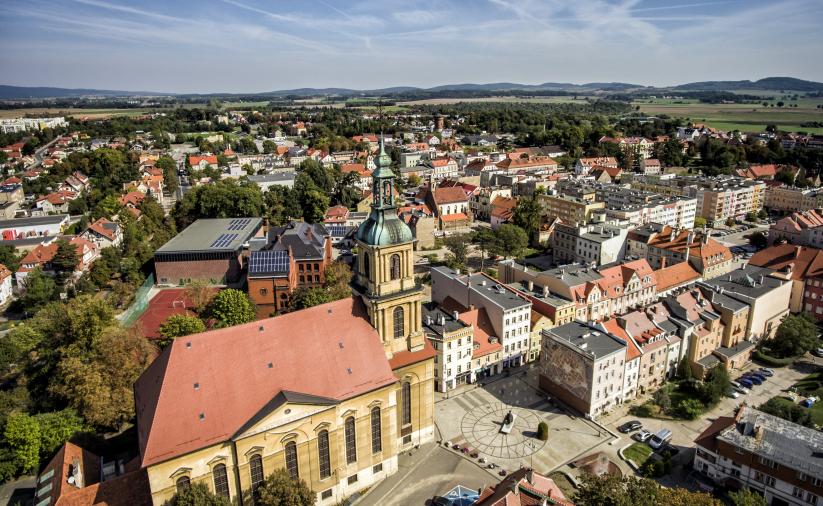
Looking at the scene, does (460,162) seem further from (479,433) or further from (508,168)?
(479,433)

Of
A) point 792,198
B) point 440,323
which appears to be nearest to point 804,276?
point 440,323

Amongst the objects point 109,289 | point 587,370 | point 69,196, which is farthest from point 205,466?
point 69,196

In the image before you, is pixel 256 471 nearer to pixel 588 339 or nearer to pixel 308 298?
Result: pixel 308 298

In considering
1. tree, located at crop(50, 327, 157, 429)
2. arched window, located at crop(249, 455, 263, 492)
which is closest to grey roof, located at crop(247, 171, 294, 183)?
tree, located at crop(50, 327, 157, 429)

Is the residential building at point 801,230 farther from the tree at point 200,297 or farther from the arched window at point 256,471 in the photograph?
the arched window at point 256,471

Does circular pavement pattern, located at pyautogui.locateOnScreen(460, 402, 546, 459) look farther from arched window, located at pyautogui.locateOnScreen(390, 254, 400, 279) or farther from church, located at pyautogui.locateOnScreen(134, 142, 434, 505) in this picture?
arched window, located at pyautogui.locateOnScreen(390, 254, 400, 279)
